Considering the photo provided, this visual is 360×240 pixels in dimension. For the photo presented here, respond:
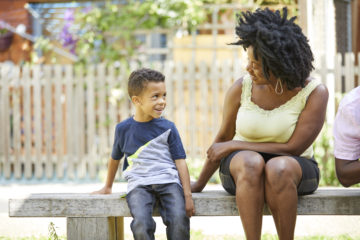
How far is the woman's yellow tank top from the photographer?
2910mm

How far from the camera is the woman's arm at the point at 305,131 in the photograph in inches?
112

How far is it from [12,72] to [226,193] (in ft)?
15.9

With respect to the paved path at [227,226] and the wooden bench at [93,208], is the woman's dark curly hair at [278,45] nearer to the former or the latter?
the wooden bench at [93,208]

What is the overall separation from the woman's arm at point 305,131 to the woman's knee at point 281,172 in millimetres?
157

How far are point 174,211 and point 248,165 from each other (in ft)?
1.62

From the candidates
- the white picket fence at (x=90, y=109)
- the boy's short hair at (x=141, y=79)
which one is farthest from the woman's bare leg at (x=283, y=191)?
the white picket fence at (x=90, y=109)

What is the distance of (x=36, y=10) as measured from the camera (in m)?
9.11

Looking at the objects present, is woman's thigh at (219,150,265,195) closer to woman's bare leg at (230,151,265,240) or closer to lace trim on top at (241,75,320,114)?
woman's bare leg at (230,151,265,240)

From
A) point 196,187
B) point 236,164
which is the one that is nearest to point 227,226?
point 196,187

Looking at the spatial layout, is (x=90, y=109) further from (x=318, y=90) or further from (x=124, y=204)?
(x=318, y=90)

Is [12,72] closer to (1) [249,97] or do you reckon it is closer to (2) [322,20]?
(2) [322,20]

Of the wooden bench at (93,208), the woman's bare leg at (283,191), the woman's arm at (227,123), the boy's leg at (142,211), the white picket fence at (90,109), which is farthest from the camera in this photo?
the white picket fence at (90,109)

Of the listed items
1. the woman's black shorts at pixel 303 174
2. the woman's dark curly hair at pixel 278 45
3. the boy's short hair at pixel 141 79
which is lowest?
the woman's black shorts at pixel 303 174

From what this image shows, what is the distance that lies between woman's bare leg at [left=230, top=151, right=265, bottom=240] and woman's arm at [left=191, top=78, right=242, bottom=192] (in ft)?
1.29
